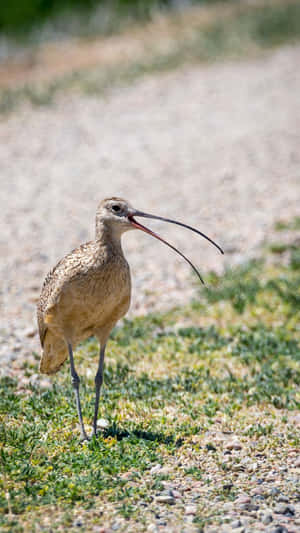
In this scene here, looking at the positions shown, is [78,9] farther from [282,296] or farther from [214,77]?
[282,296]

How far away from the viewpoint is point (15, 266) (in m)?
9.78

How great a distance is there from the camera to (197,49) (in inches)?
854

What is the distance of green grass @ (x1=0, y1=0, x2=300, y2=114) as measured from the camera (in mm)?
18297

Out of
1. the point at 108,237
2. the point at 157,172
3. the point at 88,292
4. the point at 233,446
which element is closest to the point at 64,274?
the point at 88,292

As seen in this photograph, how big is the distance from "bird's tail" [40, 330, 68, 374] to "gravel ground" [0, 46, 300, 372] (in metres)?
0.95

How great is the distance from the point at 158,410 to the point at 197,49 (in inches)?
666

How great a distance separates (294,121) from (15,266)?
338 inches

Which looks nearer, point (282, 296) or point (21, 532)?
point (21, 532)

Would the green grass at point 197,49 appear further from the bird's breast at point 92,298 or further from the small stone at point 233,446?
the small stone at point 233,446

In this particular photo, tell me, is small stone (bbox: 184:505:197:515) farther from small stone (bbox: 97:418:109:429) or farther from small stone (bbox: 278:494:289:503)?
small stone (bbox: 97:418:109:429)

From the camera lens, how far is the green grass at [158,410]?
4.80 metres

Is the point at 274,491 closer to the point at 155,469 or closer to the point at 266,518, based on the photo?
the point at 266,518

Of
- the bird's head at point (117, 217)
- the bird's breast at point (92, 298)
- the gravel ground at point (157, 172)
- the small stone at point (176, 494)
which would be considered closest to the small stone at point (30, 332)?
the gravel ground at point (157, 172)

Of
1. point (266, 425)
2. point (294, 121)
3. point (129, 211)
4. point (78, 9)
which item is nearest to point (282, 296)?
point (266, 425)
